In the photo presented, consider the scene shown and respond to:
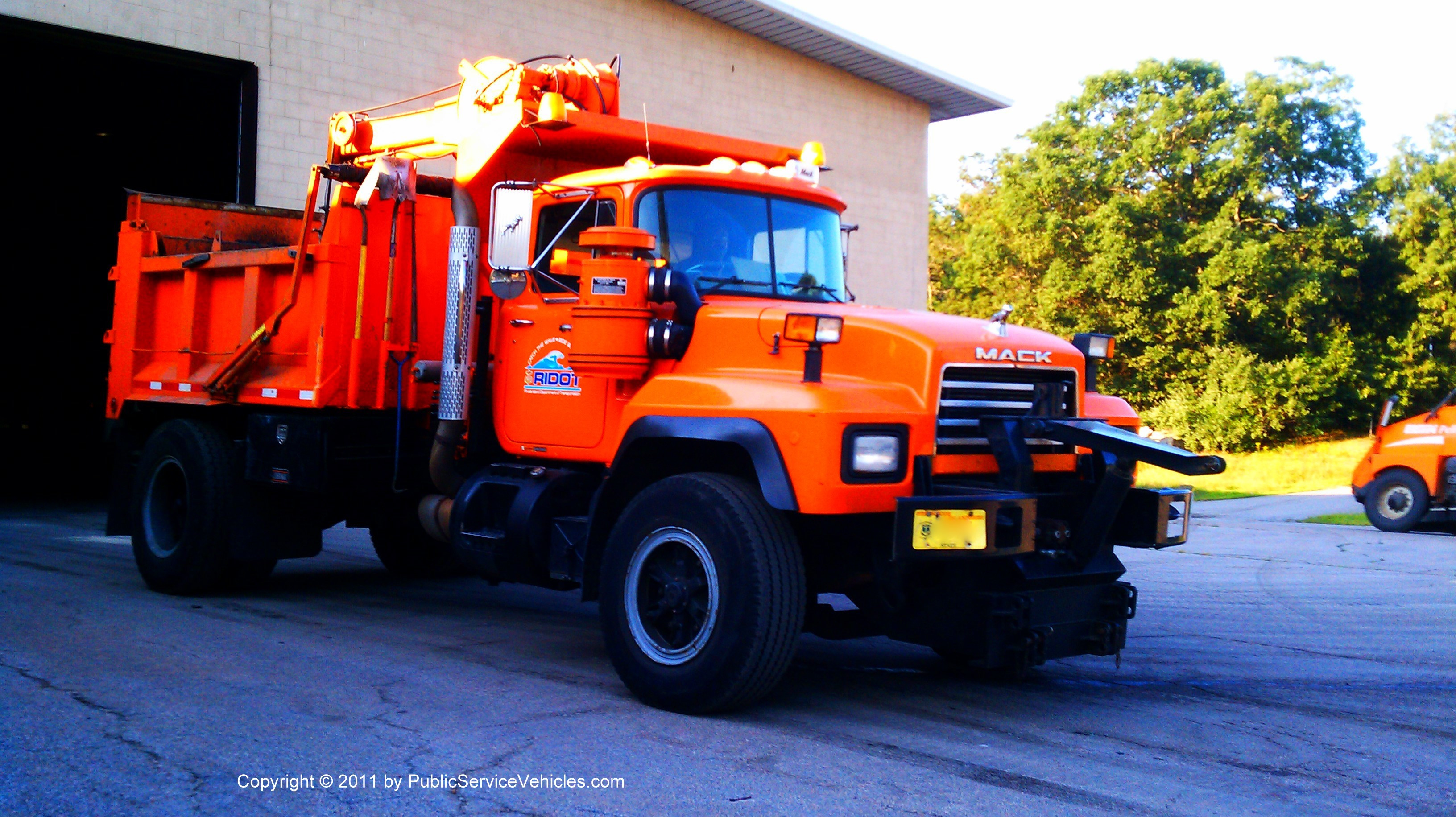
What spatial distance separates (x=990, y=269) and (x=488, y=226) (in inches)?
1304

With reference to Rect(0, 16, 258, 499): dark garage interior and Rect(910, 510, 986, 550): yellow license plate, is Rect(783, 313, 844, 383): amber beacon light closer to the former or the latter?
Rect(910, 510, 986, 550): yellow license plate

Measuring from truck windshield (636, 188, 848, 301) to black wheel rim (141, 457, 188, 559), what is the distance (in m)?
4.84

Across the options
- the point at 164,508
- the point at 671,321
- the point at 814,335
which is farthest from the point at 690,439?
the point at 164,508

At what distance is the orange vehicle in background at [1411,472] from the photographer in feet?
54.6

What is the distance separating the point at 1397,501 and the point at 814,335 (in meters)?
14.4

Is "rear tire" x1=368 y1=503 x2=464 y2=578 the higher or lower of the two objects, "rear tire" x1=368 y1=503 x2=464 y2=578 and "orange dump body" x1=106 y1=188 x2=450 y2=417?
the lower

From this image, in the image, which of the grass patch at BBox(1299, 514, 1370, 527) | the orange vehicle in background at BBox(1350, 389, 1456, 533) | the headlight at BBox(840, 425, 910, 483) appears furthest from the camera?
the grass patch at BBox(1299, 514, 1370, 527)

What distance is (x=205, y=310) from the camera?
9484 mm

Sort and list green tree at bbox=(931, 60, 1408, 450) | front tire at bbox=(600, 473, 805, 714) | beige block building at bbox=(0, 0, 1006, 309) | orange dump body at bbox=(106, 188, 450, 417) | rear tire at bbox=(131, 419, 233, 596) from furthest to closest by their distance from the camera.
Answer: green tree at bbox=(931, 60, 1408, 450) < beige block building at bbox=(0, 0, 1006, 309) < rear tire at bbox=(131, 419, 233, 596) < orange dump body at bbox=(106, 188, 450, 417) < front tire at bbox=(600, 473, 805, 714)

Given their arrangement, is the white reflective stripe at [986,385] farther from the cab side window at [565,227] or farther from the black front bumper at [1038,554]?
the cab side window at [565,227]

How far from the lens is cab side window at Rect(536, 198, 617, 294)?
684 centimetres

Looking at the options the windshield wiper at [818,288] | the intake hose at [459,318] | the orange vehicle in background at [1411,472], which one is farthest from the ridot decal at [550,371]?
the orange vehicle in background at [1411,472]

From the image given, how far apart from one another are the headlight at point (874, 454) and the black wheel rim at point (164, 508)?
6052 millimetres

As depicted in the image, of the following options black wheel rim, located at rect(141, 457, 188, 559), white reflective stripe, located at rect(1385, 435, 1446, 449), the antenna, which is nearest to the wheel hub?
white reflective stripe, located at rect(1385, 435, 1446, 449)
